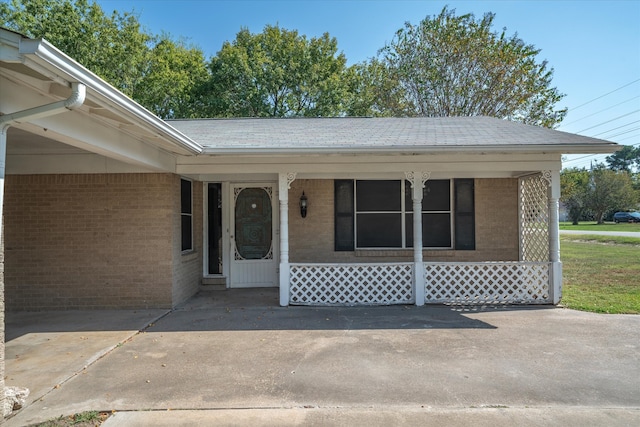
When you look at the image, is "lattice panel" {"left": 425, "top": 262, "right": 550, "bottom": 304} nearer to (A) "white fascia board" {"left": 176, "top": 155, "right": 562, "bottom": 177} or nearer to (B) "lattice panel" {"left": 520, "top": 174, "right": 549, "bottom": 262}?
(B) "lattice panel" {"left": 520, "top": 174, "right": 549, "bottom": 262}

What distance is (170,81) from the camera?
2144 centimetres

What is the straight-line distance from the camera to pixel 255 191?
9352 mm

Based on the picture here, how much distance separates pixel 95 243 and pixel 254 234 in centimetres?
327

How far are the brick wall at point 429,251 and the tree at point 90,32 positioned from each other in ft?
53.3

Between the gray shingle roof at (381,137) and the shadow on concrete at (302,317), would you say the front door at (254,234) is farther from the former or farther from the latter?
the gray shingle roof at (381,137)

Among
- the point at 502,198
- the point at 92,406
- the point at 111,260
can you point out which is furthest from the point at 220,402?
the point at 502,198

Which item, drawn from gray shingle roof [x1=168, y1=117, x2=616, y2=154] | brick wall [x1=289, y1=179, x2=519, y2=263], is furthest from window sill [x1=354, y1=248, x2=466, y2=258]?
gray shingle roof [x1=168, y1=117, x2=616, y2=154]

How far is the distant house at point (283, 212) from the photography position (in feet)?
22.8

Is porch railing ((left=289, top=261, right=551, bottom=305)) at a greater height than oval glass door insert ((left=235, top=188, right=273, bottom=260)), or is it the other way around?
oval glass door insert ((left=235, top=188, right=273, bottom=260))

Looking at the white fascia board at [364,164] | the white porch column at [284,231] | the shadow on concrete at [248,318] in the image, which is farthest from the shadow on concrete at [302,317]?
the white fascia board at [364,164]

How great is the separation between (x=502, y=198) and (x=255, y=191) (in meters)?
5.68

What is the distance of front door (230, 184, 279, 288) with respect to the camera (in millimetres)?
9297

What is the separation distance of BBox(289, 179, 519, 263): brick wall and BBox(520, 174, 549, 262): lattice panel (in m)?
0.15

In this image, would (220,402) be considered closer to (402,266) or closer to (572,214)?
(402,266)
